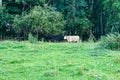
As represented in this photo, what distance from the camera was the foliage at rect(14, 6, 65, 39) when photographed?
2480 centimetres

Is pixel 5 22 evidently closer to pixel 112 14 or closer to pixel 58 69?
pixel 112 14

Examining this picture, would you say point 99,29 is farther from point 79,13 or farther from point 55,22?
point 55,22

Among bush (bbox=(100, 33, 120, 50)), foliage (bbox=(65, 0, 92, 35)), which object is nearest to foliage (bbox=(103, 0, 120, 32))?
foliage (bbox=(65, 0, 92, 35))

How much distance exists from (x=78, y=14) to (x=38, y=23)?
6801 mm

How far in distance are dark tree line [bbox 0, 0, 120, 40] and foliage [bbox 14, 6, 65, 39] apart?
4.62 feet

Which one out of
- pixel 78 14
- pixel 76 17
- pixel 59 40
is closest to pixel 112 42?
pixel 59 40

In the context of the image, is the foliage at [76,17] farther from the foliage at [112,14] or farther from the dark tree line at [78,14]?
the foliage at [112,14]

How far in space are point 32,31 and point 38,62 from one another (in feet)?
45.7

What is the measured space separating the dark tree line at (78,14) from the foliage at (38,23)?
1408 mm

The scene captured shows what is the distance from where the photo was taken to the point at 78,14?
30797 mm

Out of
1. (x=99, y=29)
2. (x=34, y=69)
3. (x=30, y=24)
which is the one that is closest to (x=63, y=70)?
(x=34, y=69)

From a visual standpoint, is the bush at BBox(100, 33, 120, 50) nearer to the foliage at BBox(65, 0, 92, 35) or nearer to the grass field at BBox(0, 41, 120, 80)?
the grass field at BBox(0, 41, 120, 80)

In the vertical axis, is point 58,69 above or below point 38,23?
above

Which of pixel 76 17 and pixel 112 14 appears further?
pixel 112 14
